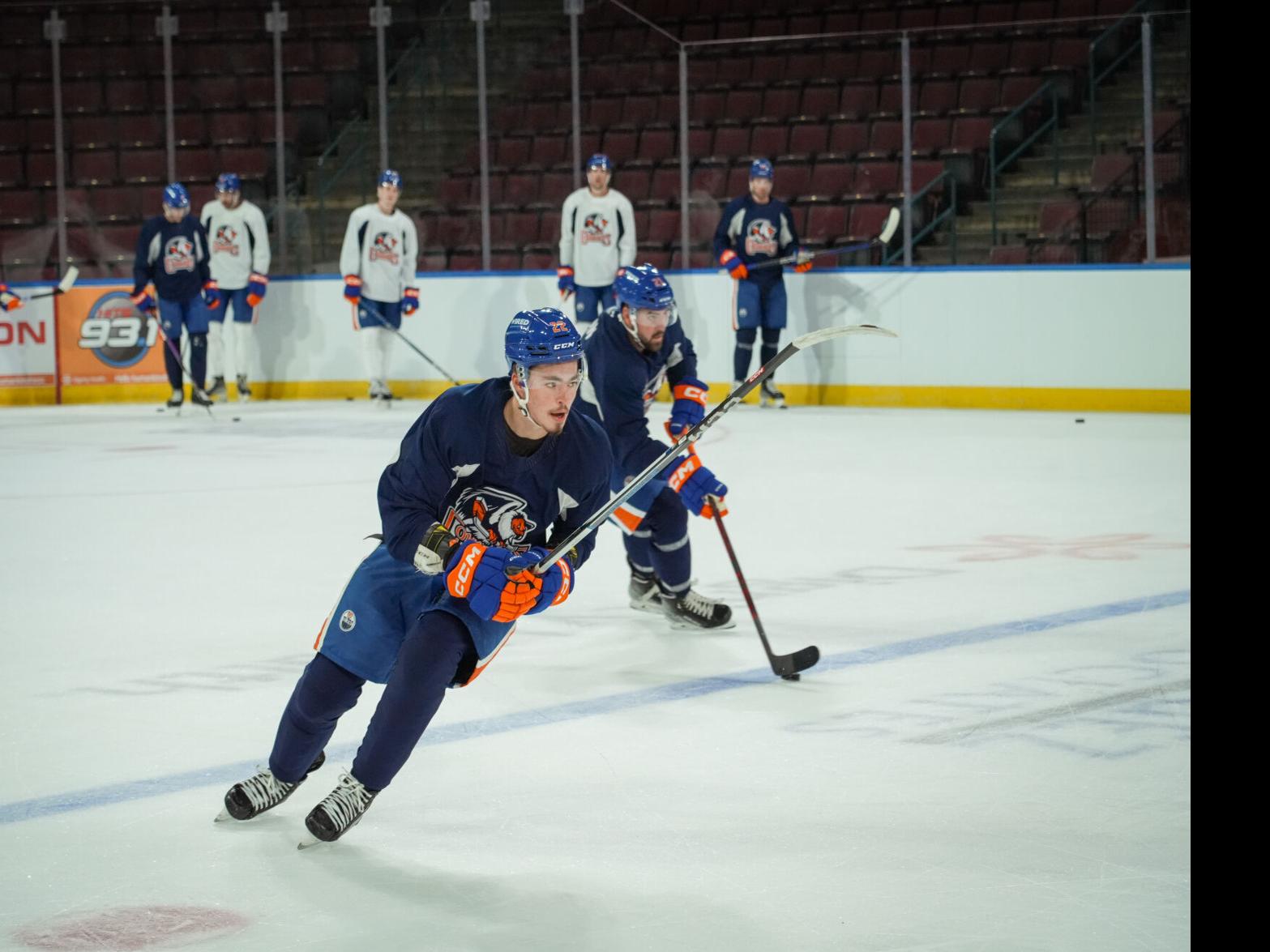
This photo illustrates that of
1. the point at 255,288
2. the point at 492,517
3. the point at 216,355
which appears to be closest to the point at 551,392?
the point at 492,517

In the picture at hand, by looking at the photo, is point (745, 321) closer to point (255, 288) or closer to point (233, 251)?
point (255, 288)

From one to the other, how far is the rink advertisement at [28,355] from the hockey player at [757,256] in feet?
16.9

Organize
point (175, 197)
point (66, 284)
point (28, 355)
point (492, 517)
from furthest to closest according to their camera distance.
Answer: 1. point (28, 355)
2. point (66, 284)
3. point (175, 197)
4. point (492, 517)

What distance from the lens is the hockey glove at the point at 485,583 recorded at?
2635 millimetres

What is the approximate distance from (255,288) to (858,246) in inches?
168

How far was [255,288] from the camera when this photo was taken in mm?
12773

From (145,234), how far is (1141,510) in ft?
24.6

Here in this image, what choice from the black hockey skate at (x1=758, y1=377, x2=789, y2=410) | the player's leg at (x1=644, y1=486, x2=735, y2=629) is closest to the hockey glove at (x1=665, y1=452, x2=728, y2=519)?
the player's leg at (x1=644, y1=486, x2=735, y2=629)

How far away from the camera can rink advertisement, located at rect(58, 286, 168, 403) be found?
1334cm

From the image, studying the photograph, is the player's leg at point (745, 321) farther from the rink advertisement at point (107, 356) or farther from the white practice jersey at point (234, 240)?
the rink advertisement at point (107, 356)

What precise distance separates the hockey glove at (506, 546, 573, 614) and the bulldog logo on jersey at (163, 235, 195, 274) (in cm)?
968

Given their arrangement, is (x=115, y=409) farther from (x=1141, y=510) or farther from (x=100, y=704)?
(x=100, y=704)

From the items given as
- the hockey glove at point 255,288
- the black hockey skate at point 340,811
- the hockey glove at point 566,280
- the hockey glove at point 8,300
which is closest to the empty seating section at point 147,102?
the hockey glove at point 8,300
